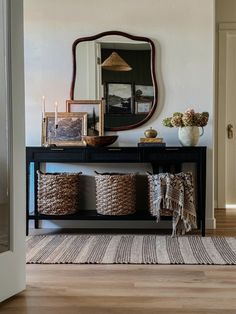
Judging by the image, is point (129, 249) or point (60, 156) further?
point (60, 156)

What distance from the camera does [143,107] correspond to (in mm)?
3803

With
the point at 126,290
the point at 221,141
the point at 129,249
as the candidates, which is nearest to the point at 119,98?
the point at 129,249

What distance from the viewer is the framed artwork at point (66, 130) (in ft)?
12.4

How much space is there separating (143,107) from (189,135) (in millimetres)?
556

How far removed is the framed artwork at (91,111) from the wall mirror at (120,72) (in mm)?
65

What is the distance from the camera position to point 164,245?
10.1ft

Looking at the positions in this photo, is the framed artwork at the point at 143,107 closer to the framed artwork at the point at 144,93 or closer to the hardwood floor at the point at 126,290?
the framed artwork at the point at 144,93

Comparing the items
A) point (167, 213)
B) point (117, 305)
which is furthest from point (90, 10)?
point (117, 305)

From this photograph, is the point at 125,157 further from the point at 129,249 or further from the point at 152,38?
the point at 152,38

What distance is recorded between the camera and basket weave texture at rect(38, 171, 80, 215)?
3.46 metres

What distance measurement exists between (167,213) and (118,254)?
0.71 meters

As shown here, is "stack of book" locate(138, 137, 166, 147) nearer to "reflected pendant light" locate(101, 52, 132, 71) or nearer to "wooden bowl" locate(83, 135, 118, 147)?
"wooden bowl" locate(83, 135, 118, 147)

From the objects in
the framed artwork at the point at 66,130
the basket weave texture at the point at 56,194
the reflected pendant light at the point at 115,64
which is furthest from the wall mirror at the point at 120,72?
the basket weave texture at the point at 56,194

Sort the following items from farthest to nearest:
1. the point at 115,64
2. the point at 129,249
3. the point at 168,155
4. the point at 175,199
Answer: the point at 115,64 → the point at 168,155 → the point at 175,199 → the point at 129,249
